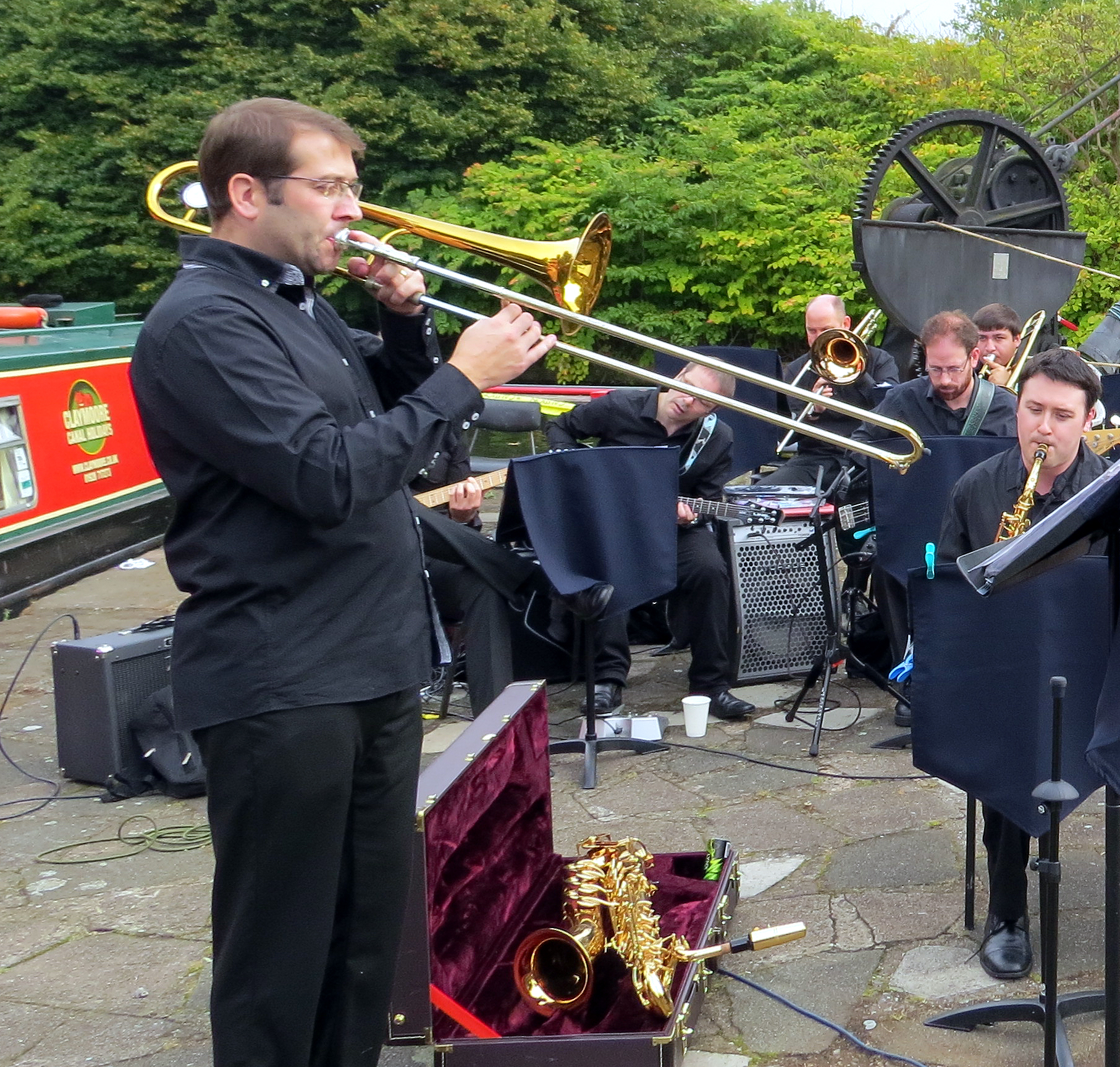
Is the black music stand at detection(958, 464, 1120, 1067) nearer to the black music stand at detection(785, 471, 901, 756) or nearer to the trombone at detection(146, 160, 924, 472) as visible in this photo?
the trombone at detection(146, 160, 924, 472)

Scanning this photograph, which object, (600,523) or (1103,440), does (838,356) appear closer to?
(1103,440)

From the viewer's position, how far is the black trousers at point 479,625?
507 cm

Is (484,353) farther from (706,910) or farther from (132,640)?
(132,640)

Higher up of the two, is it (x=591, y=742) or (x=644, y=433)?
(x=644, y=433)

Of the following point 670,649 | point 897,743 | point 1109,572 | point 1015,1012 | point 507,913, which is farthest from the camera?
point 670,649

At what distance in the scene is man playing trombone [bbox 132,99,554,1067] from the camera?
78.1 inches

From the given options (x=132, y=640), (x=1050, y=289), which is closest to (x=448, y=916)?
(x=132, y=640)

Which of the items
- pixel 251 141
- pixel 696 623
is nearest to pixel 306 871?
pixel 251 141

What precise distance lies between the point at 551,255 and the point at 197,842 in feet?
8.25

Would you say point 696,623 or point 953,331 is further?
point 696,623

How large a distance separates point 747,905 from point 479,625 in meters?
1.79

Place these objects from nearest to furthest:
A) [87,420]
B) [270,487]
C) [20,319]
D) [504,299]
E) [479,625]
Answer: [270,487], [504,299], [479,625], [87,420], [20,319]

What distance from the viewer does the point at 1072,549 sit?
7.89 feet

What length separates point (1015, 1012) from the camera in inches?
115
